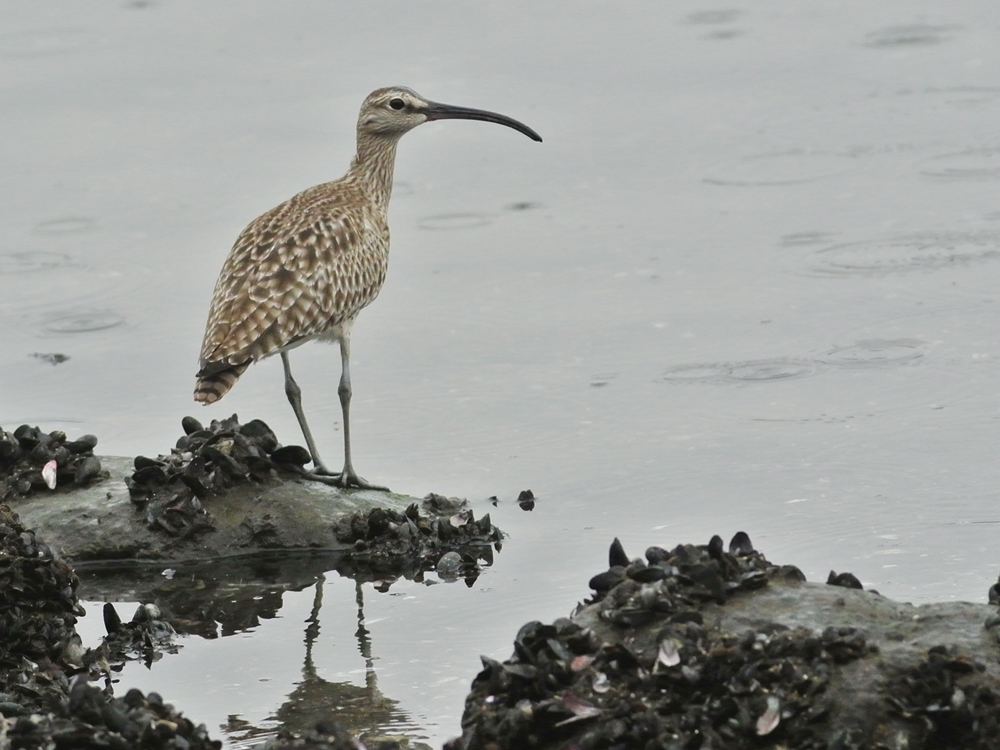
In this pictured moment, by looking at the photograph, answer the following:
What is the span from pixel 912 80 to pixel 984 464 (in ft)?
23.3

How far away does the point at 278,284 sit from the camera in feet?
32.4

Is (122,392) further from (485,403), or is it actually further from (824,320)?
(824,320)

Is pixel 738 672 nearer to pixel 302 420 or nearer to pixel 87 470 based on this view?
pixel 87 470

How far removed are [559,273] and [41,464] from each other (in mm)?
4520

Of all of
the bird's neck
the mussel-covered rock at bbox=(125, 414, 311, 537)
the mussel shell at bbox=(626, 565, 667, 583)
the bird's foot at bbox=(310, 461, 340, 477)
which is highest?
the bird's neck

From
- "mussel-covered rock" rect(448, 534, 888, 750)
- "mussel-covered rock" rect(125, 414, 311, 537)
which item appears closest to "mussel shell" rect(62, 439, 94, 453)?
"mussel-covered rock" rect(125, 414, 311, 537)

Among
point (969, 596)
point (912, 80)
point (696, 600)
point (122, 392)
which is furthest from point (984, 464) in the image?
point (912, 80)

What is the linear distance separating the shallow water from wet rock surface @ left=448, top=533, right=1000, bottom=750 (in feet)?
2.53

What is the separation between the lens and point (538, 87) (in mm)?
16047

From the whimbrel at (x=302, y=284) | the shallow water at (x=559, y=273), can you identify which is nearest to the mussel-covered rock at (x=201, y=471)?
the whimbrel at (x=302, y=284)

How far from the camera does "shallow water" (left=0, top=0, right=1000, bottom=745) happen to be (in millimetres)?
8648

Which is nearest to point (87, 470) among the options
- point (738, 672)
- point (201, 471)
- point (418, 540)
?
point (201, 471)

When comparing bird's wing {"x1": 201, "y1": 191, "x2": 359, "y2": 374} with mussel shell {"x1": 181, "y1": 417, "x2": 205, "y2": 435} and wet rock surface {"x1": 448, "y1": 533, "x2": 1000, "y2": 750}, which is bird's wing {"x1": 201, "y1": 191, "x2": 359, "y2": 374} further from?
wet rock surface {"x1": 448, "y1": 533, "x2": 1000, "y2": 750}

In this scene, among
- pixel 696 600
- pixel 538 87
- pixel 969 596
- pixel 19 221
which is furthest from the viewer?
pixel 538 87
